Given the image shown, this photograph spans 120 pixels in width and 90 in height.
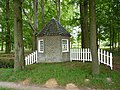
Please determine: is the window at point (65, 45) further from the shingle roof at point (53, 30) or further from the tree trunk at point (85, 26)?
the tree trunk at point (85, 26)

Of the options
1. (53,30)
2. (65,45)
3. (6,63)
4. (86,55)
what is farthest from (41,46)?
(86,55)

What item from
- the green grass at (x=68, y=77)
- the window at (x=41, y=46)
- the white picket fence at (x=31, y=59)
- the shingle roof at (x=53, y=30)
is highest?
the shingle roof at (x=53, y=30)

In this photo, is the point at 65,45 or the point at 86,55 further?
the point at 65,45

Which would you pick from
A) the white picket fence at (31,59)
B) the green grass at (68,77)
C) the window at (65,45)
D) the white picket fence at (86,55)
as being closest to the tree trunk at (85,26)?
the white picket fence at (86,55)

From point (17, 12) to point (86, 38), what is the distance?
339 inches

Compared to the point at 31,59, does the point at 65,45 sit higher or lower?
higher

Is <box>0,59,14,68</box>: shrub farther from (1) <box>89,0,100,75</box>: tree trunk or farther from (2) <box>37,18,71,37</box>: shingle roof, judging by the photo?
(1) <box>89,0,100,75</box>: tree trunk

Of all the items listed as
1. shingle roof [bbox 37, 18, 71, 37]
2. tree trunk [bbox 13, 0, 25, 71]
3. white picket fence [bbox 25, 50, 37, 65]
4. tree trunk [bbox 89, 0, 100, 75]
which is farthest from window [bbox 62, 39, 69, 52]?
tree trunk [bbox 89, 0, 100, 75]

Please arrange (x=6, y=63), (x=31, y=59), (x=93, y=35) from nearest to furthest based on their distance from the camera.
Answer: (x=93, y=35) → (x=6, y=63) → (x=31, y=59)

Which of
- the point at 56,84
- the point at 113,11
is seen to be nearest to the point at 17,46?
the point at 56,84

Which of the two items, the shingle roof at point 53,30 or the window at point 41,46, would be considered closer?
the shingle roof at point 53,30

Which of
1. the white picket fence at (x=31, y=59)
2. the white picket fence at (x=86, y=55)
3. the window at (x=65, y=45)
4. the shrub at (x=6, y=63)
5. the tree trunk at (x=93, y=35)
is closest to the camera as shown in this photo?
the tree trunk at (x=93, y=35)

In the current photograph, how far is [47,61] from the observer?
19.1 meters

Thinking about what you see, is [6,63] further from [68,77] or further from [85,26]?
[85,26]
